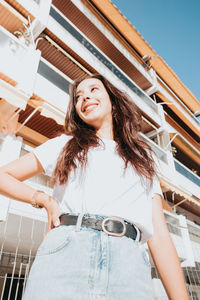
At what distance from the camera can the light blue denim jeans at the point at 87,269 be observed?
27.6 inches

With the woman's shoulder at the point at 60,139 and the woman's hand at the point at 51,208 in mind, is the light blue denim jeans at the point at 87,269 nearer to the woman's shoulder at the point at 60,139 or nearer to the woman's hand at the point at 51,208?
the woman's hand at the point at 51,208

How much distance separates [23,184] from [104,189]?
42 centimetres

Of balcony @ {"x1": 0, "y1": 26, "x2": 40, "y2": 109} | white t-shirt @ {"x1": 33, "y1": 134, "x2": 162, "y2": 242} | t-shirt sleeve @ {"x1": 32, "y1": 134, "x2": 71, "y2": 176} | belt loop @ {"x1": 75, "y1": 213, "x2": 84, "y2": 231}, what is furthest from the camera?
balcony @ {"x1": 0, "y1": 26, "x2": 40, "y2": 109}

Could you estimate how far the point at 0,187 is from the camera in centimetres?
99

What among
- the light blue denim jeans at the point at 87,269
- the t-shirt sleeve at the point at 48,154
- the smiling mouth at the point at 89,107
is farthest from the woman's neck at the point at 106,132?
the light blue denim jeans at the point at 87,269

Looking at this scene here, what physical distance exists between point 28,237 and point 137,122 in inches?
242

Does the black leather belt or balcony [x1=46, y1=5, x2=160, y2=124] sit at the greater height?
balcony [x1=46, y1=5, x2=160, y2=124]

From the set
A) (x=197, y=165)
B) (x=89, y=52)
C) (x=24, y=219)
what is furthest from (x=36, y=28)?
(x=197, y=165)

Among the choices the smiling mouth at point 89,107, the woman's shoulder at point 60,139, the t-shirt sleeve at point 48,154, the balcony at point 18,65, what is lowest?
the t-shirt sleeve at point 48,154

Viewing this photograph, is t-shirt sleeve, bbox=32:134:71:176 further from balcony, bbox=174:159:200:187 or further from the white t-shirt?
balcony, bbox=174:159:200:187

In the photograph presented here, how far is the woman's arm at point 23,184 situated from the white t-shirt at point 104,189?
48mm

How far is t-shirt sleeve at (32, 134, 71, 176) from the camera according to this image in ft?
3.65

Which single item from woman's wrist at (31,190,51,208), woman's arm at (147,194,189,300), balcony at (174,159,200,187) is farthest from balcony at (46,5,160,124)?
woman's arm at (147,194,189,300)

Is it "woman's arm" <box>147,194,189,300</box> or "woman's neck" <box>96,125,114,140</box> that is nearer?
"woman's arm" <box>147,194,189,300</box>
